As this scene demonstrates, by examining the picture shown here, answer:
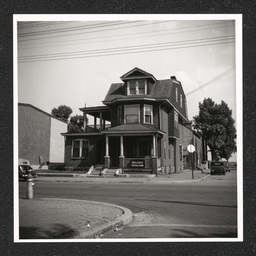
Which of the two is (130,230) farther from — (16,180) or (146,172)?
(146,172)

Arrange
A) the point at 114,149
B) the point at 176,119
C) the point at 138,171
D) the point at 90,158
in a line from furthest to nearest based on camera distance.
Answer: the point at 176,119 → the point at 90,158 → the point at 114,149 → the point at 138,171

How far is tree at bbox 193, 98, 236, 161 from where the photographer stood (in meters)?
8.03

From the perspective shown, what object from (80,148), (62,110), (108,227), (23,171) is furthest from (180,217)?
(80,148)

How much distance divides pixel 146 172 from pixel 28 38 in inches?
579

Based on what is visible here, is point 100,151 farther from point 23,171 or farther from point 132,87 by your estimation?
point 23,171

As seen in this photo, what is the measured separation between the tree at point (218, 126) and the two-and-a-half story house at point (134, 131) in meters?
5.12

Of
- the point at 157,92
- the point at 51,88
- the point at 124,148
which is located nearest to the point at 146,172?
the point at 124,148

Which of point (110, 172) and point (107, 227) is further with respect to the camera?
point (110, 172)

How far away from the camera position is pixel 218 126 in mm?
13633

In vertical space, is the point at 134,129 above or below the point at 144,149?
above

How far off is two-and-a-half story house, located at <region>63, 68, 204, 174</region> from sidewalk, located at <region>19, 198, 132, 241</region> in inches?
511

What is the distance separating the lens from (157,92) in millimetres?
22266

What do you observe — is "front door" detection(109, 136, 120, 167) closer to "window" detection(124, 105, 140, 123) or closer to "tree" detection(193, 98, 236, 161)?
"window" detection(124, 105, 140, 123)

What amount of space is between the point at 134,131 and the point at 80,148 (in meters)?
5.09
